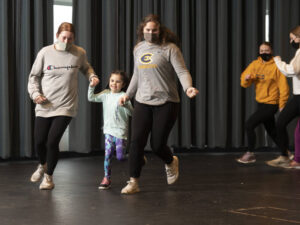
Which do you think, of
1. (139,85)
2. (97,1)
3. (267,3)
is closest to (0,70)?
(97,1)

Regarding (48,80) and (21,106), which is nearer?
(48,80)

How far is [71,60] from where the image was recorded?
4.12 meters

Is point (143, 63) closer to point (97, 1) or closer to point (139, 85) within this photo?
point (139, 85)

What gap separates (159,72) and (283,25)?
424 cm

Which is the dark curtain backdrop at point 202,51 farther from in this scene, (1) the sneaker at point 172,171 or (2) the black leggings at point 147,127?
(2) the black leggings at point 147,127

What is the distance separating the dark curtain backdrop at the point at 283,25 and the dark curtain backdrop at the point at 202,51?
0.23 metres

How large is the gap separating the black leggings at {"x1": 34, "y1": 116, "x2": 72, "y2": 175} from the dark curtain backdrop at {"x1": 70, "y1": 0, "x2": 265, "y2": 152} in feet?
8.13

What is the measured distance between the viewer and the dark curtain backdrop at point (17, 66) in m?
5.74

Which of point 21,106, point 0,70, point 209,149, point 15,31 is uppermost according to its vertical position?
point 15,31

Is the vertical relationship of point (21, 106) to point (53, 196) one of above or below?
above

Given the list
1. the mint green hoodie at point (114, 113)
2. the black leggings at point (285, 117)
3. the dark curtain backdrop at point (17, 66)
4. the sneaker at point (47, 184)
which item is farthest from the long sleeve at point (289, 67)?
the dark curtain backdrop at point (17, 66)

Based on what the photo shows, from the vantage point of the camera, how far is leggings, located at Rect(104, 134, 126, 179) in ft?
13.6

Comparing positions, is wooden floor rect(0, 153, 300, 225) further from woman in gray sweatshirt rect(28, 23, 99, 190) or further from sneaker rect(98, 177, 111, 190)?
woman in gray sweatshirt rect(28, 23, 99, 190)

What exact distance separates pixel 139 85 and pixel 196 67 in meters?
3.45
